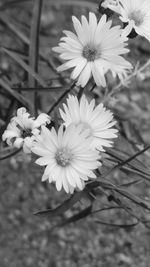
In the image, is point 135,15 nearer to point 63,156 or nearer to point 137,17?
point 137,17

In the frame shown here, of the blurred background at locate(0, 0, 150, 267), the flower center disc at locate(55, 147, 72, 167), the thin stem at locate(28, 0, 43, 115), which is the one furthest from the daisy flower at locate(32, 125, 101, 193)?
the blurred background at locate(0, 0, 150, 267)

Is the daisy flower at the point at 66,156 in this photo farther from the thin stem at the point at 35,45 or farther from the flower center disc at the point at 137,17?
the thin stem at the point at 35,45

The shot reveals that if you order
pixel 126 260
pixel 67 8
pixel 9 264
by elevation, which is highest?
pixel 67 8

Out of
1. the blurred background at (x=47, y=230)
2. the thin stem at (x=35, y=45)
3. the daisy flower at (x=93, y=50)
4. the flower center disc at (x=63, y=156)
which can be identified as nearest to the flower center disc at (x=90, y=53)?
the daisy flower at (x=93, y=50)

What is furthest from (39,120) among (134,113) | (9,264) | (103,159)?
(134,113)

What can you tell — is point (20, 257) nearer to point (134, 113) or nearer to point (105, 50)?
point (134, 113)

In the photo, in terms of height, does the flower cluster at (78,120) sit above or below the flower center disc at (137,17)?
below

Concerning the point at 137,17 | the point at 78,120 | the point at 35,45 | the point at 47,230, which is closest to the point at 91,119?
the point at 78,120
